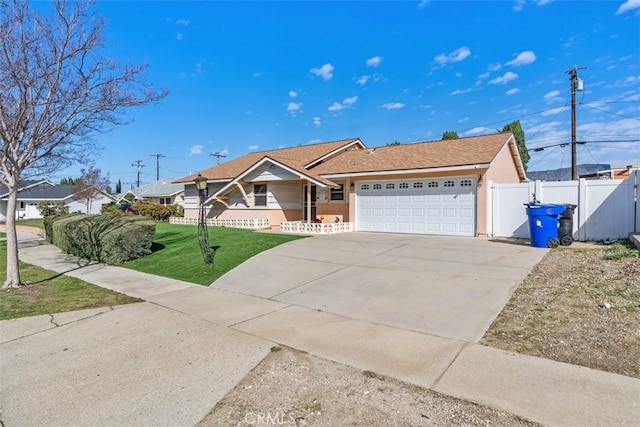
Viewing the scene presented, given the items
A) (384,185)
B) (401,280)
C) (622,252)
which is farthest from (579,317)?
(384,185)

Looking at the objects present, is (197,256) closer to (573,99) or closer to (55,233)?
(55,233)

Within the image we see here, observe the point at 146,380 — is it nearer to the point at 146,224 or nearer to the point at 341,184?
the point at 146,224

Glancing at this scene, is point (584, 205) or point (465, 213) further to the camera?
point (465, 213)

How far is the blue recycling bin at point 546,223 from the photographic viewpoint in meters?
10.4

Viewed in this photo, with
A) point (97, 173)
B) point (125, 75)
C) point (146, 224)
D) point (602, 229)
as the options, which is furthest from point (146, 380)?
point (97, 173)

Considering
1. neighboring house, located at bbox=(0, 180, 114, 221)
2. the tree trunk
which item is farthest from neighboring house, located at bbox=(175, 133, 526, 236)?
neighboring house, located at bbox=(0, 180, 114, 221)

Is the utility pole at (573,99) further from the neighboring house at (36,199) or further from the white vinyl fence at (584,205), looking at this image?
the neighboring house at (36,199)

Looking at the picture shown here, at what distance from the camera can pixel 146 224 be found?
12.3m

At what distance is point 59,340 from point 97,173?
46.6m

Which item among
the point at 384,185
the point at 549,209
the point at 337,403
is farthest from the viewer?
the point at 384,185

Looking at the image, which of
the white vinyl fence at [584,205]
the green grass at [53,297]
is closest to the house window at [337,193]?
the white vinyl fence at [584,205]

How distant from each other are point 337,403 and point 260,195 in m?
17.8

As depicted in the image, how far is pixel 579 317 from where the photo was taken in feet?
Answer: 16.9

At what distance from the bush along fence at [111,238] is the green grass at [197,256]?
40cm
